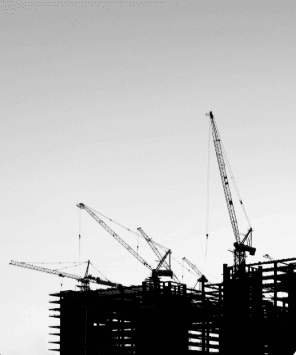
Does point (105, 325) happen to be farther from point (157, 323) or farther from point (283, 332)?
point (283, 332)

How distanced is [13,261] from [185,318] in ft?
291

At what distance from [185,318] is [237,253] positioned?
6894cm

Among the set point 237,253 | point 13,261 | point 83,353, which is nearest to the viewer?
point 83,353

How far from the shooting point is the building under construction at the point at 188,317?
32906 millimetres

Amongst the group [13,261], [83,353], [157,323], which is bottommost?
[83,353]

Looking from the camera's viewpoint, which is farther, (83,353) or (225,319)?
(83,353)

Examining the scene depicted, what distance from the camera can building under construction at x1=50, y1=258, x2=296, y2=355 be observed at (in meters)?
32.9

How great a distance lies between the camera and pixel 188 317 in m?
51.9

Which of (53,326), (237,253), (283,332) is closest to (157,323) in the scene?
(283,332)

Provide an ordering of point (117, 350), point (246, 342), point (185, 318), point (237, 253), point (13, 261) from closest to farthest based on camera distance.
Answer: point (246, 342) < point (185, 318) < point (117, 350) < point (237, 253) < point (13, 261)

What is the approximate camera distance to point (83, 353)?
3300 inches

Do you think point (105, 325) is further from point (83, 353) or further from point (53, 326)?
point (53, 326)

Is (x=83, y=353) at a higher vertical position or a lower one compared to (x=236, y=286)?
lower

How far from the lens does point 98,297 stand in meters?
76.6
